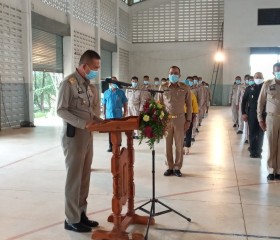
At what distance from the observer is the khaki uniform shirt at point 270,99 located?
5461 millimetres

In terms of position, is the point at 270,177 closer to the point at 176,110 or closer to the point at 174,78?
the point at 176,110

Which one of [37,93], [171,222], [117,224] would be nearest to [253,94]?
[171,222]

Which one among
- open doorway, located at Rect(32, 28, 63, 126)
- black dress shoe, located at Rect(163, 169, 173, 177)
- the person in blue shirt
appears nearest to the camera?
black dress shoe, located at Rect(163, 169, 173, 177)

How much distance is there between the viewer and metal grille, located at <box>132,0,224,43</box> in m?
23.7

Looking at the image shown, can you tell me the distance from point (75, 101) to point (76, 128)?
259 mm

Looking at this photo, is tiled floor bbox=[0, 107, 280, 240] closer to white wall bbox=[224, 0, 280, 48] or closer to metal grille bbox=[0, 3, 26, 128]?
metal grille bbox=[0, 3, 26, 128]

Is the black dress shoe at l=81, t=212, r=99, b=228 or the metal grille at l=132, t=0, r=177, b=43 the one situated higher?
the metal grille at l=132, t=0, r=177, b=43

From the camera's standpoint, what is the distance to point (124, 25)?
2383 centimetres

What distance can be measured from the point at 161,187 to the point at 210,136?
18.5 ft

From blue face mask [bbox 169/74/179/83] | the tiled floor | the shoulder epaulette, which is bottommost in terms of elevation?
the tiled floor

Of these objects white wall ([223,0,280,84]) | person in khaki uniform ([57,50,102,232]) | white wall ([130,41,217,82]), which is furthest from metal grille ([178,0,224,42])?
person in khaki uniform ([57,50,102,232])

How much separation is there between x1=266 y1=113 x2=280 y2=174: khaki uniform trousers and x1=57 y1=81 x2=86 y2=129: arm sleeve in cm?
333

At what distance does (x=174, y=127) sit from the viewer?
18.8ft

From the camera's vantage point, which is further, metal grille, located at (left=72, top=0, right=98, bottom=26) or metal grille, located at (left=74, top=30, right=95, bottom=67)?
metal grille, located at (left=72, top=0, right=98, bottom=26)
